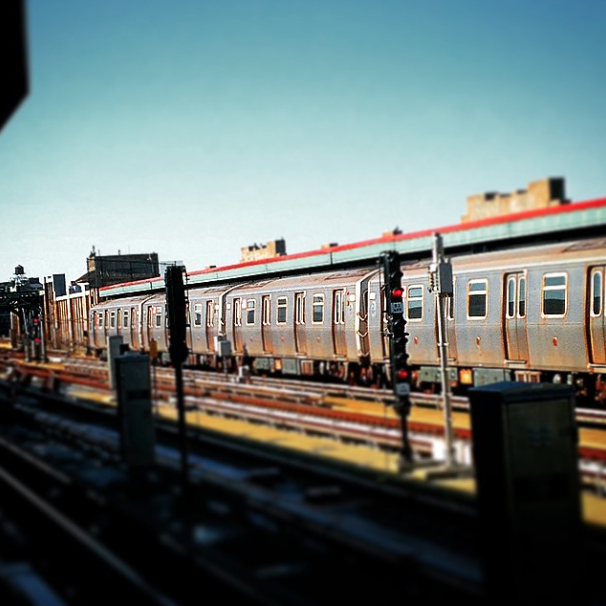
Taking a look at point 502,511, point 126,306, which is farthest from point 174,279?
point 126,306

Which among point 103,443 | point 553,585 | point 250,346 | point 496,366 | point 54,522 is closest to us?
point 553,585

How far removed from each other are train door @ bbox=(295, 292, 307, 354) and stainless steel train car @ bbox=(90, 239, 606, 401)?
0.13 feet

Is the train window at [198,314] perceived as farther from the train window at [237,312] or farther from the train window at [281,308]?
the train window at [281,308]

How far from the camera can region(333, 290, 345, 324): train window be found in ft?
86.8

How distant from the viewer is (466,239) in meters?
24.3

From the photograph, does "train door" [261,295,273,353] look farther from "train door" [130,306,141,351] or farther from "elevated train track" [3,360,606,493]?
"train door" [130,306,141,351]

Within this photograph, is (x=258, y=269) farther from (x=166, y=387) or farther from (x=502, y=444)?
(x=502, y=444)

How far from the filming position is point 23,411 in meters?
22.7

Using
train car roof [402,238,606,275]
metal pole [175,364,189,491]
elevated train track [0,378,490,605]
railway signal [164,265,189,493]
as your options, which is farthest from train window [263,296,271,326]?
metal pole [175,364,189,491]

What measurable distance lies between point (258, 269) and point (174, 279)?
2484 centimetres

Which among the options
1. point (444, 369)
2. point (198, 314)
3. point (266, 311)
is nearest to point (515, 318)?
point (444, 369)

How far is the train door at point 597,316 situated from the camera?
17609 mm

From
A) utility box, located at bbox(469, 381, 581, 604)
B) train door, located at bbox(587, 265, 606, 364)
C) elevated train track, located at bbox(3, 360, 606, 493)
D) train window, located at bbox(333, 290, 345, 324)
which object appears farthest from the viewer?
train window, located at bbox(333, 290, 345, 324)

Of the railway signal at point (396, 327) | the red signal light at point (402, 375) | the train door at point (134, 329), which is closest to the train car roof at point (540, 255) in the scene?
the railway signal at point (396, 327)
